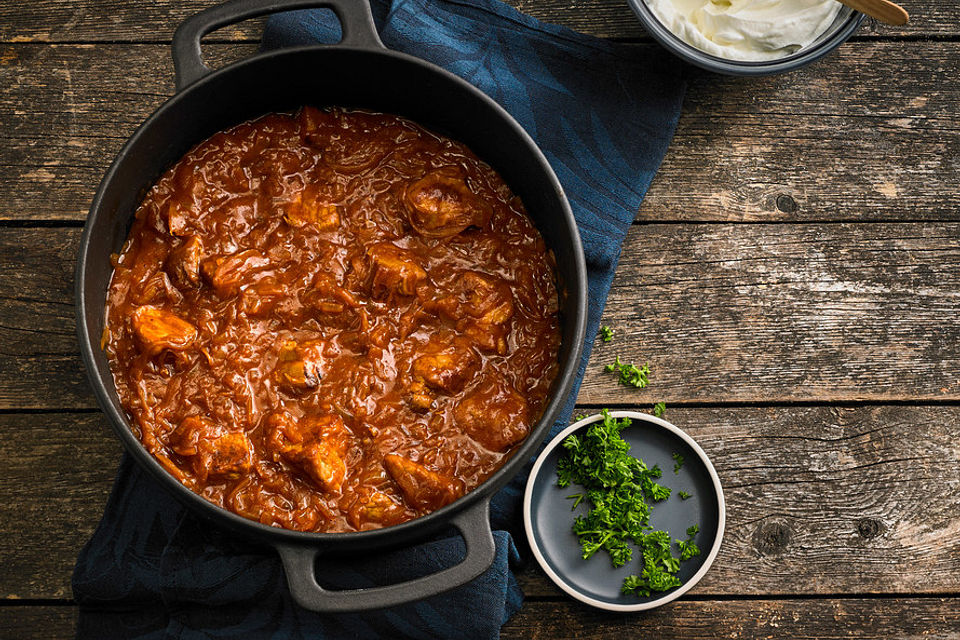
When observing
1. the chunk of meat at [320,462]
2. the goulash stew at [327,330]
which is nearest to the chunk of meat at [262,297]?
the goulash stew at [327,330]

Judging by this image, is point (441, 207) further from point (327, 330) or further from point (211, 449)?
point (211, 449)

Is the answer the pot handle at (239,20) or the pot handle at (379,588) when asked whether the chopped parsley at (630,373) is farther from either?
the pot handle at (239,20)

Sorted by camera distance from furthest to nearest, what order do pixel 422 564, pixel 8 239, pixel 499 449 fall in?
pixel 8 239
pixel 422 564
pixel 499 449

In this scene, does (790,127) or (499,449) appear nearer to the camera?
(499,449)

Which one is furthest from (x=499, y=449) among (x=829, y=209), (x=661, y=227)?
(x=829, y=209)

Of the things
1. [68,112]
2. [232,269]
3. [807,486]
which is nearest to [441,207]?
[232,269]

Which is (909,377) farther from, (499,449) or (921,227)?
(499,449)
